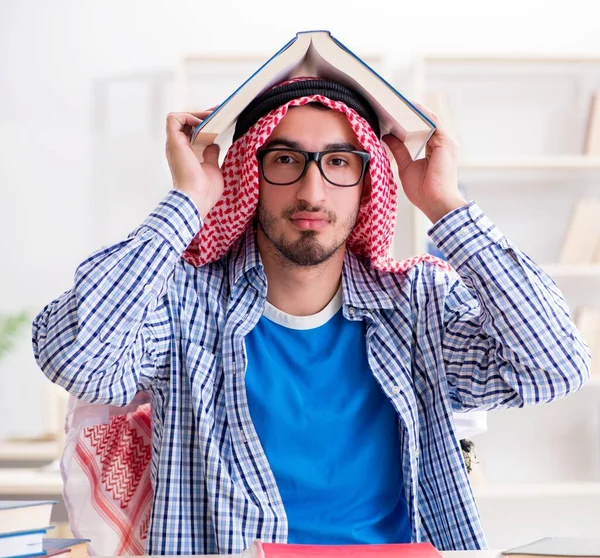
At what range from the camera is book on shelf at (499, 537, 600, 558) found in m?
0.91

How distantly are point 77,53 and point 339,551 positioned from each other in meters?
3.07

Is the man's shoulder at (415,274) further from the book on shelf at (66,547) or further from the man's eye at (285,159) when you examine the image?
the book on shelf at (66,547)

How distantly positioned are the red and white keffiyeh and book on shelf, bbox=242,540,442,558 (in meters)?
0.54

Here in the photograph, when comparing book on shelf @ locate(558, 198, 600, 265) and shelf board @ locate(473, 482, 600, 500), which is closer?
shelf board @ locate(473, 482, 600, 500)

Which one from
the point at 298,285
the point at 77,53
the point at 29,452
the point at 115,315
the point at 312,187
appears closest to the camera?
the point at 115,315

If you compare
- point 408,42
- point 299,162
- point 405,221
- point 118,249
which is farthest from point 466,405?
point 408,42

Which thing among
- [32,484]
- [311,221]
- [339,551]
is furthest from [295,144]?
[32,484]

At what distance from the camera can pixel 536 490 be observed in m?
3.24

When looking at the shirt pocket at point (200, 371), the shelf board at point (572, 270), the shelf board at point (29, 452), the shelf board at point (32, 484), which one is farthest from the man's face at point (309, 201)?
the shelf board at point (572, 270)

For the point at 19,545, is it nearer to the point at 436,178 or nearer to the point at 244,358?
the point at 244,358

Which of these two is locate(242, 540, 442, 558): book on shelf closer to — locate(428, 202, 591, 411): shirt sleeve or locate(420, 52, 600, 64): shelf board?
locate(428, 202, 591, 411): shirt sleeve

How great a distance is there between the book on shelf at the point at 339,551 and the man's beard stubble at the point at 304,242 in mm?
586

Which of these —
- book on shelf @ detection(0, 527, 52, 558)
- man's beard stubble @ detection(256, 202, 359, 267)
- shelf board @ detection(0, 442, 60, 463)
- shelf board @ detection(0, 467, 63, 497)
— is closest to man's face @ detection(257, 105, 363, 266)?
man's beard stubble @ detection(256, 202, 359, 267)

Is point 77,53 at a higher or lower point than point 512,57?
higher
